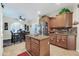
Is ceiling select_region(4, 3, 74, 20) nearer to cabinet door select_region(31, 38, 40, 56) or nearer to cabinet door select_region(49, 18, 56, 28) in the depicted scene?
cabinet door select_region(49, 18, 56, 28)

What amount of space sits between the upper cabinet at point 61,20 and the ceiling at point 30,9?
0.15m

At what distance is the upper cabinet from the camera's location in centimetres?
170

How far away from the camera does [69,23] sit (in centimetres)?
168

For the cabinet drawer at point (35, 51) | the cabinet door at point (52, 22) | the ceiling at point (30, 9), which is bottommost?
the cabinet drawer at point (35, 51)

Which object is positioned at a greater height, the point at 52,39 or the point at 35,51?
the point at 52,39

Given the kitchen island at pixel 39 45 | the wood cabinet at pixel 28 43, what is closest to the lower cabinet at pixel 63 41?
the kitchen island at pixel 39 45

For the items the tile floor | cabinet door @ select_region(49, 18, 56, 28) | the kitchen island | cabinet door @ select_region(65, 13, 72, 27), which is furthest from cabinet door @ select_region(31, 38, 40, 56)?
cabinet door @ select_region(65, 13, 72, 27)

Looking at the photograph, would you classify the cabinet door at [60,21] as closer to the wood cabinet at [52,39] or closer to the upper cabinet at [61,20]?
the upper cabinet at [61,20]

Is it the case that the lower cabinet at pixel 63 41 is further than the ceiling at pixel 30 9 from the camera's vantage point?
Yes

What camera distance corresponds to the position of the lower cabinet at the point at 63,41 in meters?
1.72

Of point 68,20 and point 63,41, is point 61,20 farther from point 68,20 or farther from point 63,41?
point 63,41

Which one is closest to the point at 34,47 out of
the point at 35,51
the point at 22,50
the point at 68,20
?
the point at 35,51

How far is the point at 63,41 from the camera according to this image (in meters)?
1.79

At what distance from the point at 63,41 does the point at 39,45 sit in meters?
0.49
